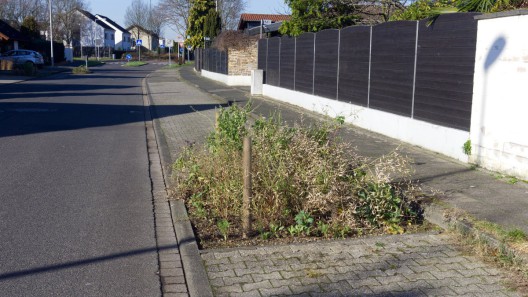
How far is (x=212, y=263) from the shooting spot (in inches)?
220

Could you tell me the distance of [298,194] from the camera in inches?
266

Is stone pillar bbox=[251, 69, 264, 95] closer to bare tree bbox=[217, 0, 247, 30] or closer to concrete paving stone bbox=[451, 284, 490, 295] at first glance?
concrete paving stone bbox=[451, 284, 490, 295]

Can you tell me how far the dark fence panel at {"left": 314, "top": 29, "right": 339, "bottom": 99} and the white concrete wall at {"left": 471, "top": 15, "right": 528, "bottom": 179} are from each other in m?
7.47

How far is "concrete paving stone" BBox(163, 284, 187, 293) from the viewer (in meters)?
5.14

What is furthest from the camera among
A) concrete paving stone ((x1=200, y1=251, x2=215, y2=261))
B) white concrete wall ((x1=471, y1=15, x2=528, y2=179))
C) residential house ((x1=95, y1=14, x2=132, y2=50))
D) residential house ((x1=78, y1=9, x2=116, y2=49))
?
residential house ((x1=95, y1=14, x2=132, y2=50))

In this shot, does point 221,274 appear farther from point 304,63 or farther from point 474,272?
point 304,63

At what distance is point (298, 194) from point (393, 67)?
706 centimetres

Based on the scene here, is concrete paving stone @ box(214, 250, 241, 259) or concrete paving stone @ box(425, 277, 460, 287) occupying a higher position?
concrete paving stone @ box(425, 277, 460, 287)

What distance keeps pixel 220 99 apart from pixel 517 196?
1712 cm

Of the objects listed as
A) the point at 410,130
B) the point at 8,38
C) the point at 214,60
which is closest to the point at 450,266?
the point at 410,130

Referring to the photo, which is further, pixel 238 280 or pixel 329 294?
pixel 238 280

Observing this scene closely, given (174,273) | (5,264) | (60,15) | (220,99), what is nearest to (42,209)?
(5,264)

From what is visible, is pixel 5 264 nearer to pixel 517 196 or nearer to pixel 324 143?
pixel 324 143

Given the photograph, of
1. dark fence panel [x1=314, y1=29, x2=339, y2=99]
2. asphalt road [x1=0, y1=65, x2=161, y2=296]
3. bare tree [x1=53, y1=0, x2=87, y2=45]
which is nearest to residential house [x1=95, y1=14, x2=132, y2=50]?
bare tree [x1=53, y1=0, x2=87, y2=45]
